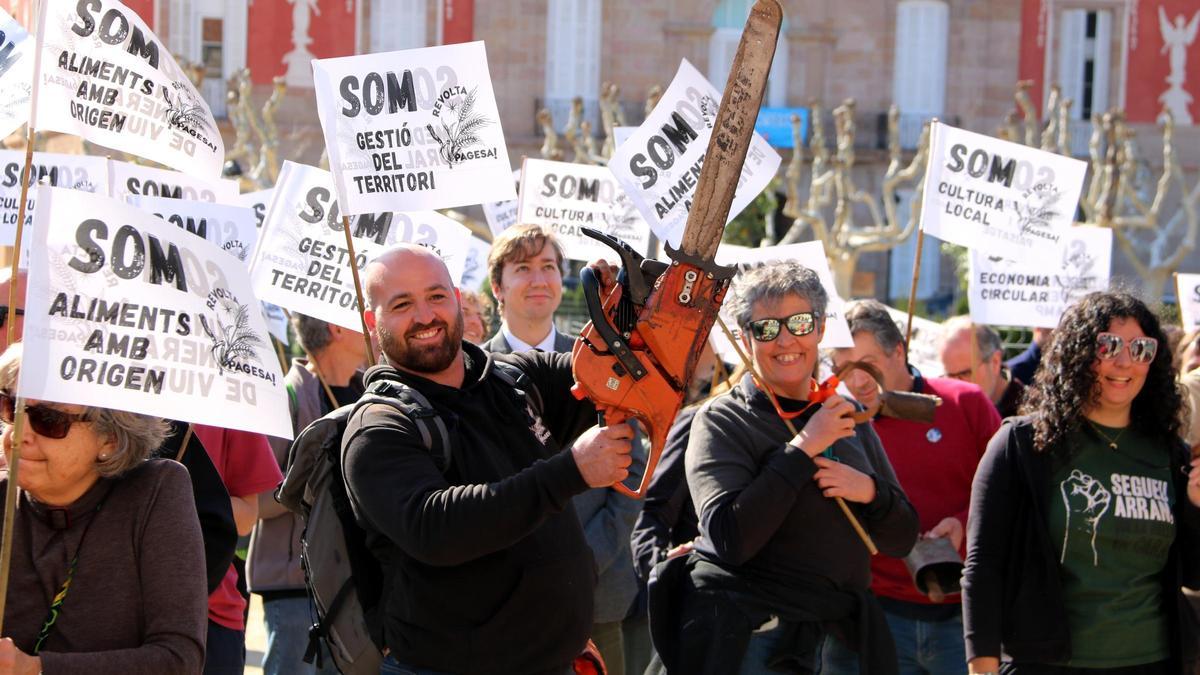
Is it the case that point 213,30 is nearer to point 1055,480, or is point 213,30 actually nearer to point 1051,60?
point 1051,60

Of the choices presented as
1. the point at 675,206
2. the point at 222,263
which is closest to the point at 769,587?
the point at 222,263

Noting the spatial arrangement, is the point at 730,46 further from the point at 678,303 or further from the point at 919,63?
the point at 678,303

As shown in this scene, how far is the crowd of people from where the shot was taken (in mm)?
3123

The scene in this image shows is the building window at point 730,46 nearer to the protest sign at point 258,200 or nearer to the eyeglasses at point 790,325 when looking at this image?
the protest sign at point 258,200

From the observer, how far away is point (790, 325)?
4230 mm

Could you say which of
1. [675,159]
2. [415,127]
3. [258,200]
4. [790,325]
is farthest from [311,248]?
[790,325]

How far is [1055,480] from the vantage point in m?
4.29

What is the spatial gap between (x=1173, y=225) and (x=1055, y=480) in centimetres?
2523

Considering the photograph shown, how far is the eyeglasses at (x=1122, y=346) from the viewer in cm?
435

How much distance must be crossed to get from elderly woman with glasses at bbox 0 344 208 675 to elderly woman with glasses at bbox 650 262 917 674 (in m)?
1.47

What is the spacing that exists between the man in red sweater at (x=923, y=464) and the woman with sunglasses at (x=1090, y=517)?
2.13ft

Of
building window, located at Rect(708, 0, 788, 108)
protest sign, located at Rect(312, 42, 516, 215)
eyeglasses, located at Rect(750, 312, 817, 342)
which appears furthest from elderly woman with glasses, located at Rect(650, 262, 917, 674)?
building window, located at Rect(708, 0, 788, 108)

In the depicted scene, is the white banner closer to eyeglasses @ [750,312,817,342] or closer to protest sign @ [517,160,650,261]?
eyeglasses @ [750,312,817,342]

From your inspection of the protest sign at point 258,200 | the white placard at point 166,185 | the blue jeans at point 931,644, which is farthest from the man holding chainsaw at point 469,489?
the protest sign at point 258,200
